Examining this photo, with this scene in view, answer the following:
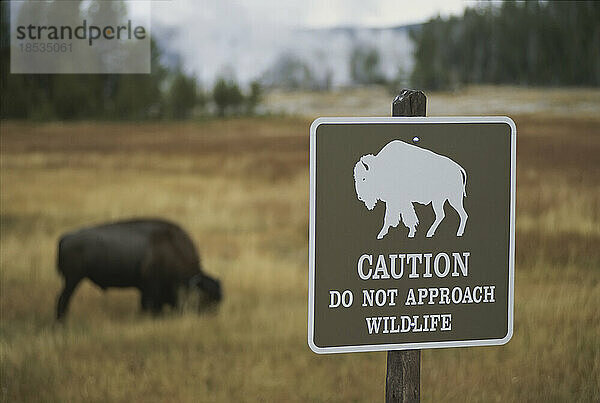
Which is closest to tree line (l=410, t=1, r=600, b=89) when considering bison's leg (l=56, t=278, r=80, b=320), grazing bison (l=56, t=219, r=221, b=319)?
grazing bison (l=56, t=219, r=221, b=319)

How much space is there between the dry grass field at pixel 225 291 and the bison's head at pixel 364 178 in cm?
192

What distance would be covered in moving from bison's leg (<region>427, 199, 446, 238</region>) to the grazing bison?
76.5 inches

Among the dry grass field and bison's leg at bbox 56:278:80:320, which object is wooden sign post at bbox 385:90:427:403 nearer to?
the dry grass field

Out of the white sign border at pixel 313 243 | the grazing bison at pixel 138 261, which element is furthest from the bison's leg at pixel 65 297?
the white sign border at pixel 313 243

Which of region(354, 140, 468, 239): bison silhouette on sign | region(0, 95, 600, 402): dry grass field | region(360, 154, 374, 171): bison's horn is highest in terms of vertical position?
region(360, 154, 374, 171): bison's horn

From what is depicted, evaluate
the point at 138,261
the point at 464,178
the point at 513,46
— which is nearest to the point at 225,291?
the point at 138,261

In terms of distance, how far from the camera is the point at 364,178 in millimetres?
1675

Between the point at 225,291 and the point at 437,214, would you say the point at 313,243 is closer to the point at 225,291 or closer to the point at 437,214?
the point at 437,214

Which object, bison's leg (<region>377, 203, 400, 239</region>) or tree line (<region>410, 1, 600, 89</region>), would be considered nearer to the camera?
bison's leg (<region>377, 203, 400, 239</region>)

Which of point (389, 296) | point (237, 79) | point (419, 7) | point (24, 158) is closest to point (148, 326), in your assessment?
point (24, 158)

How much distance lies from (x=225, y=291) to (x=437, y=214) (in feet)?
6.49

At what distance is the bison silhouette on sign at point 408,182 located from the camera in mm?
1690

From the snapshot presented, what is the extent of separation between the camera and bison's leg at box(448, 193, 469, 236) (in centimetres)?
172

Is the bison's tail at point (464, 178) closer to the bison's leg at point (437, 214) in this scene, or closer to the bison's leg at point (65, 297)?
the bison's leg at point (437, 214)
